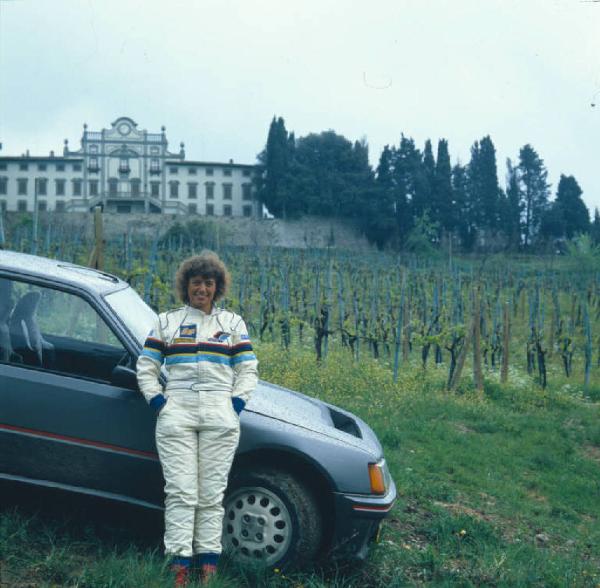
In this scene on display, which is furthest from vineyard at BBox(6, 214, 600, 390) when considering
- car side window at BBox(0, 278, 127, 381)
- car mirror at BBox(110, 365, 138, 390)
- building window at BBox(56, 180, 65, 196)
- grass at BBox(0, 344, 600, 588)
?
building window at BBox(56, 180, 65, 196)

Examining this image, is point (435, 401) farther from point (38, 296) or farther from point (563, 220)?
point (563, 220)

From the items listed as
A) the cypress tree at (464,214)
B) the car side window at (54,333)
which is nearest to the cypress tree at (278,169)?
the cypress tree at (464,214)

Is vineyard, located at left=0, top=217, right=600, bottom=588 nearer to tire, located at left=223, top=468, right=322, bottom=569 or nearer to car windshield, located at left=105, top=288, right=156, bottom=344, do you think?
tire, located at left=223, top=468, right=322, bottom=569

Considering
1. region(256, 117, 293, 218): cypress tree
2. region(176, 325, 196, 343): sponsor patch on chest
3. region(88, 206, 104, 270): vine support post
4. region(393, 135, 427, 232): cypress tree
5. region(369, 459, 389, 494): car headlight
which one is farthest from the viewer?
region(256, 117, 293, 218): cypress tree

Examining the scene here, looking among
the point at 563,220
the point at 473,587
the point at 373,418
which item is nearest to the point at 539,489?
the point at 373,418

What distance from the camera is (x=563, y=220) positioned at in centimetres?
5772

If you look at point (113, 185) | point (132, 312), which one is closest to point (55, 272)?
point (132, 312)

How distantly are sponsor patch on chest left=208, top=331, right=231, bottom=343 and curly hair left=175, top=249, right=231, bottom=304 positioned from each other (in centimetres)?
27

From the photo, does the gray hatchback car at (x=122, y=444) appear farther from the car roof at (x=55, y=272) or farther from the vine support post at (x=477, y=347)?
the vine support post at (x=477, y=347)

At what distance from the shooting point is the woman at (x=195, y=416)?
11.3 feet

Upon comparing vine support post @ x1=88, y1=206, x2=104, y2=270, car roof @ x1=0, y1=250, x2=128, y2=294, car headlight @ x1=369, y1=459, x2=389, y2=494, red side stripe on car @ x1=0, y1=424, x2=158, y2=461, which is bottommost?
car headlight @ x1=369, y1=459, x2=389, y2=494

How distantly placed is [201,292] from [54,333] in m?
0.94

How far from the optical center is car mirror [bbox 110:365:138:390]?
3652 millimetres

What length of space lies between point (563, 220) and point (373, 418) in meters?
53.8
